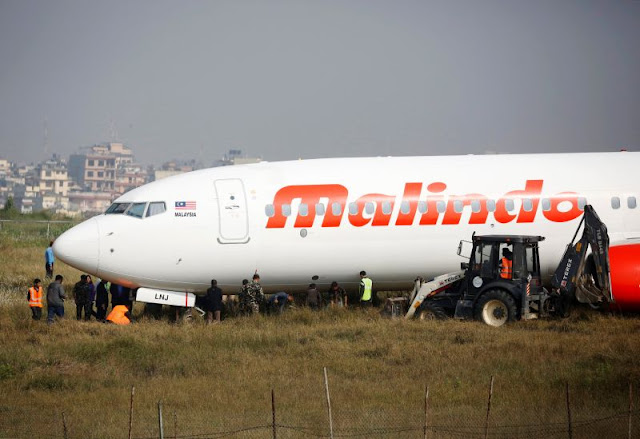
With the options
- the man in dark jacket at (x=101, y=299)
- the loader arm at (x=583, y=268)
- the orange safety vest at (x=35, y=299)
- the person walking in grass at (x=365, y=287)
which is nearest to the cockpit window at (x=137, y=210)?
the man in dark jacket at (x=101, y=299)

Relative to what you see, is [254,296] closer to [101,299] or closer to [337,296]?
[337,296]

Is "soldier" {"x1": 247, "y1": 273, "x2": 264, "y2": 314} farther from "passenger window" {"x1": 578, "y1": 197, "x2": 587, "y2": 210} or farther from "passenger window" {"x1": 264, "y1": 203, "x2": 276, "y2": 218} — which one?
"passenger window" {"x1": 578, "y1": 197, "x2": 587, "y2": 210}

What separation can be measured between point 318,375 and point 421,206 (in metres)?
8.14

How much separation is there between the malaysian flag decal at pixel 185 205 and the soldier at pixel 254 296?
2556mm

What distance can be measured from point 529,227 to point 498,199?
3.85 feet

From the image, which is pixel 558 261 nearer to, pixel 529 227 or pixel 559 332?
pixel 529 227

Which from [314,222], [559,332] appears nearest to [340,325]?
[314,222]

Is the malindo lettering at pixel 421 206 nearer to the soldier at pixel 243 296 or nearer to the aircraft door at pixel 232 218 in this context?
the aircraft door at pixel 232 218

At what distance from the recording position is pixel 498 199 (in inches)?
1179

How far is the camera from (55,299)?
97.5ft

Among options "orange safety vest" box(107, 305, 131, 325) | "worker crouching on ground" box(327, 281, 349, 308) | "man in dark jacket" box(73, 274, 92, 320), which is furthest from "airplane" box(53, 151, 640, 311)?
"man in dark jacket" box(73, 274, 92, 320)

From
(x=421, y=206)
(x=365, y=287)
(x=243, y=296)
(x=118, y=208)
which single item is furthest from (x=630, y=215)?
(x=118, y=208)

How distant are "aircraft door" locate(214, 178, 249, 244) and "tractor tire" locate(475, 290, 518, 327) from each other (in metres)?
6.58

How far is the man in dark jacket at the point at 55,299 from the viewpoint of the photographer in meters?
29.6
